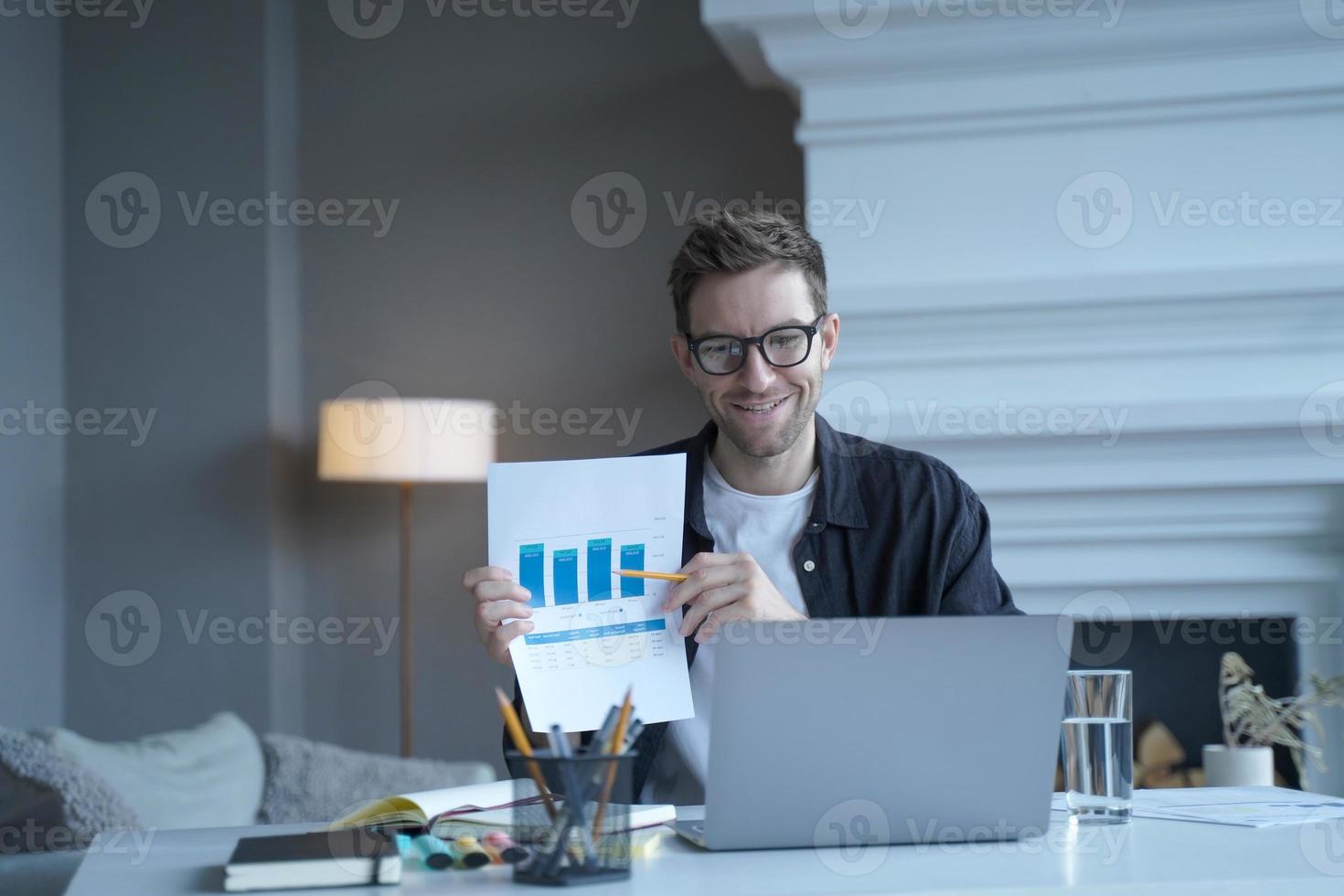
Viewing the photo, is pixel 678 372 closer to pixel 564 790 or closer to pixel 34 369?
pixel 34 369

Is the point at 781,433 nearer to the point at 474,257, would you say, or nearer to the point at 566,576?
the point at 566,576

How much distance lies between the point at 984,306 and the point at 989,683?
1773 mm

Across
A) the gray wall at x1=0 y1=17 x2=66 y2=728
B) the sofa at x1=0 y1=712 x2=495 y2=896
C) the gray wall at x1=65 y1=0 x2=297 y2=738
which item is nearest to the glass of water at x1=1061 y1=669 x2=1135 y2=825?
the sofa at x1=0 y1=712 x2=495 y2=896

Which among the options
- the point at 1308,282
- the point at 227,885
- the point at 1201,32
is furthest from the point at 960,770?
the point at 1201,32

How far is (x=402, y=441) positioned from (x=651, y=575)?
204cm

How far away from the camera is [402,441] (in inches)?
133

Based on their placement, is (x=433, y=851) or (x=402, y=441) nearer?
(x=433, y=851)

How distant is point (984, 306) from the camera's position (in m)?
2.87

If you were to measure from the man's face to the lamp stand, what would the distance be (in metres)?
1.93

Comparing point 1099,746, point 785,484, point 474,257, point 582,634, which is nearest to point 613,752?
point 582,634

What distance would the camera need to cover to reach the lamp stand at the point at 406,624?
11.8ft

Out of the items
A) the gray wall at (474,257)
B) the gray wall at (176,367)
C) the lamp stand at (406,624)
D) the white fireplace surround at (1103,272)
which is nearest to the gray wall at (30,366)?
the gray wall at (176,367)

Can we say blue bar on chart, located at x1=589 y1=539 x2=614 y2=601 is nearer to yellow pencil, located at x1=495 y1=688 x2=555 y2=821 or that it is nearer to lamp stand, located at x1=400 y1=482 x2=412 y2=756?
yellow pencil, located at x1=495 y1=688 x2=555 y2=821

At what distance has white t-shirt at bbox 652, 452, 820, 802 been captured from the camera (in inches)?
71.6
